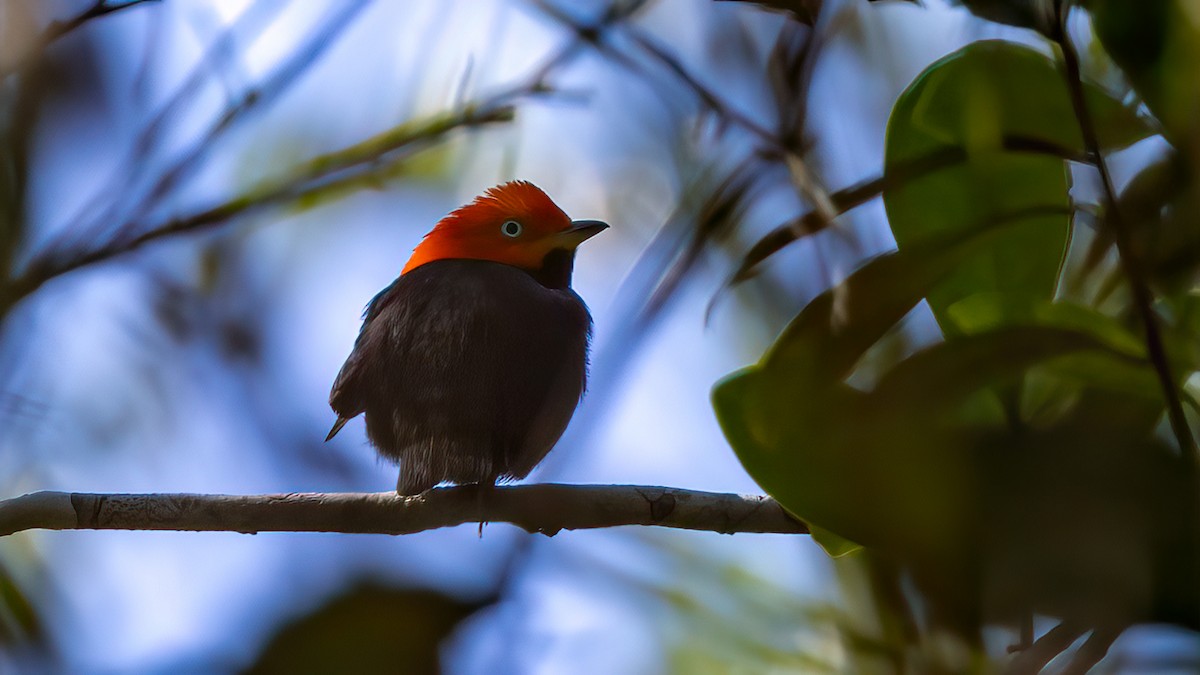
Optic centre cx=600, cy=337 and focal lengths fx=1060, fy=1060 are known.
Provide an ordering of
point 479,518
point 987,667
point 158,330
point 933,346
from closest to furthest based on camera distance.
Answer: point 987,667, point 933,346, point 479,518, point 158,330

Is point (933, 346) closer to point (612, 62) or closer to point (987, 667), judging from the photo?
point (987, 667)

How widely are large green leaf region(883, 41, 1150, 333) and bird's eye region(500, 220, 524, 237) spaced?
1.75 metres

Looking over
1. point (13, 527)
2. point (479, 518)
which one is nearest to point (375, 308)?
point (479, 518)

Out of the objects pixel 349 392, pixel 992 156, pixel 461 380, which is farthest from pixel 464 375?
pixel 992 156

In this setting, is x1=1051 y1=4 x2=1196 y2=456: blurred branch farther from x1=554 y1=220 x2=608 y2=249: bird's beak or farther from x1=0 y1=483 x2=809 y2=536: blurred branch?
x1=554 y1=220 x2=608 y2=249: bird's beak

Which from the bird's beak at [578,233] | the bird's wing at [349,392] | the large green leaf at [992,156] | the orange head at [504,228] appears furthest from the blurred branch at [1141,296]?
the orange head at [504,228]

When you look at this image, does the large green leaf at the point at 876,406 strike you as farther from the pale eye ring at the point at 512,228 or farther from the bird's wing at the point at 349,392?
the pale eye ring at the point at 512,228

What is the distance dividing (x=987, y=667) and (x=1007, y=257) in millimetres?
526

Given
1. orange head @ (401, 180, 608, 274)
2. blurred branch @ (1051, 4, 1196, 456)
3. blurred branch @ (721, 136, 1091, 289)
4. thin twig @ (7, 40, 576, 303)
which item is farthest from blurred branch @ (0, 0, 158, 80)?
blurred branch @ (1051, 4, 1196, 456)

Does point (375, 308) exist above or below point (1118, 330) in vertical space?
above

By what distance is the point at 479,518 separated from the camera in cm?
192

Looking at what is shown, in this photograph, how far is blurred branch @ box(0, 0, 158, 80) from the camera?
1929mm

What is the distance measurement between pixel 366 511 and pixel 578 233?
1.15m

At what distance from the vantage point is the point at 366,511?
1.84m
